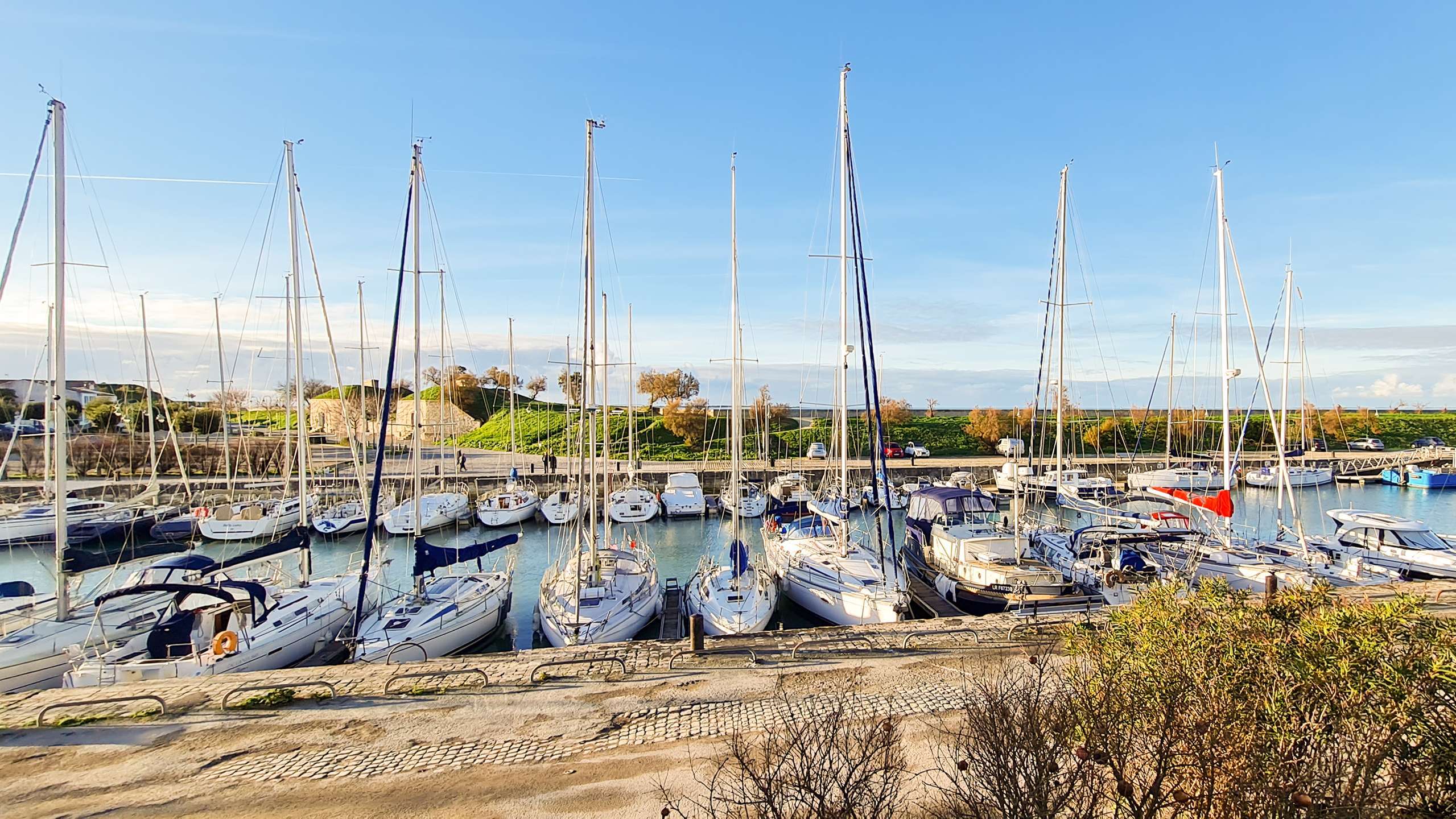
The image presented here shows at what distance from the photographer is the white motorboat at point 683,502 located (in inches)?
1487

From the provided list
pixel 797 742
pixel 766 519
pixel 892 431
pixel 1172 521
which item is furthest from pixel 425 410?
pixel 797 742

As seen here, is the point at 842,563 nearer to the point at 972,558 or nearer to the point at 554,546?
the point at 972,558

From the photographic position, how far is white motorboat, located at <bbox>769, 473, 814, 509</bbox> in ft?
108

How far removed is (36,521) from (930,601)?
38601 millimetres

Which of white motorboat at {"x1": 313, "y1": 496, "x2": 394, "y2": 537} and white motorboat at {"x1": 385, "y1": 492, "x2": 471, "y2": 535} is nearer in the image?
white motorboat at {"x1": 385, "y1": 492, "x2": 471, "y2": 535}

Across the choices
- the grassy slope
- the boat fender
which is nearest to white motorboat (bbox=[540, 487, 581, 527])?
the grassy slope

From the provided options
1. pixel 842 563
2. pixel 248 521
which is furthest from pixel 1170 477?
pixel 248 521

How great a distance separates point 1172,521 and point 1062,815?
2374 centimetres

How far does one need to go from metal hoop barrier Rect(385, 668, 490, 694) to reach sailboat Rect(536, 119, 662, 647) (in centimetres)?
302

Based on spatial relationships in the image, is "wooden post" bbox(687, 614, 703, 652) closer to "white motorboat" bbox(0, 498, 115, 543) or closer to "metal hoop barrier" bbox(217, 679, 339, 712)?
"metal hoop barrier" bbox(217, 679, 339, 712)

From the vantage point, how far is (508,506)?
118ft

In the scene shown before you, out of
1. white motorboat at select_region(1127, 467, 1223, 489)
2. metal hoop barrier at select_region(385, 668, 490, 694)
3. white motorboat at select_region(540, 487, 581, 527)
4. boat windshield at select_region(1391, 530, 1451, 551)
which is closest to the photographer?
metal hoop barrier at select_region(385, 668, 490, 694)

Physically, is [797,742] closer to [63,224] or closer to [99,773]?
[99,773]

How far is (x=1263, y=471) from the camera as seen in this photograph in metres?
47.4
